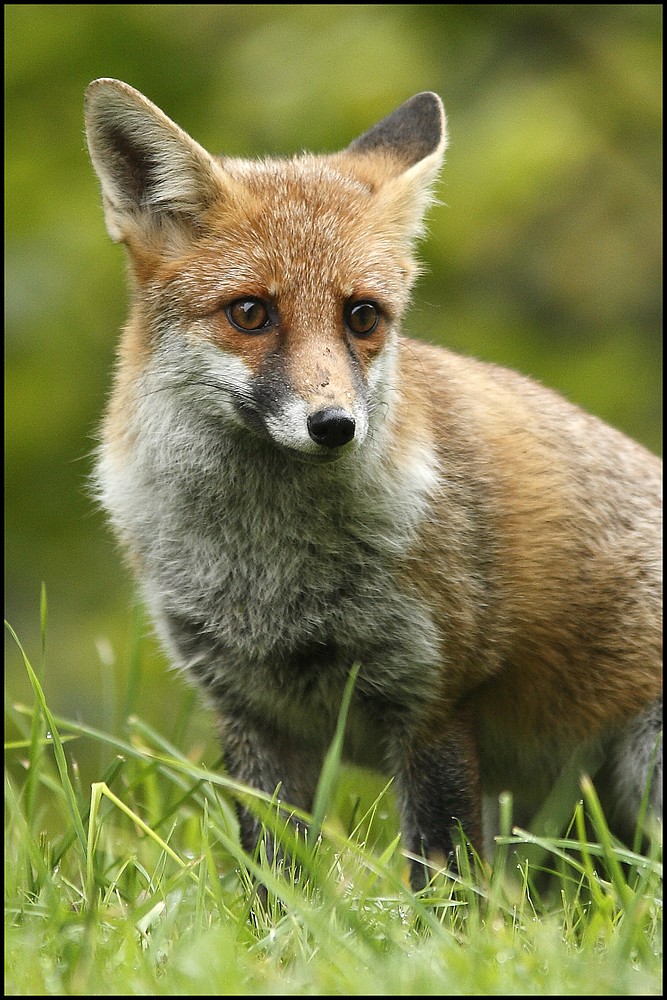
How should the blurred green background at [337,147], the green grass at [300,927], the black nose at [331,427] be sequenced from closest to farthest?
1. the green grass at [300,927]
2. the black nose at [331,427]
3. the blurred green background at [337,147]

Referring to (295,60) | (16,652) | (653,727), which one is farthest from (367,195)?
(16,652)

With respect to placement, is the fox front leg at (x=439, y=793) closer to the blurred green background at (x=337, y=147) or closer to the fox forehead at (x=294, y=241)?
the fox forehead at (x=294, y=241)

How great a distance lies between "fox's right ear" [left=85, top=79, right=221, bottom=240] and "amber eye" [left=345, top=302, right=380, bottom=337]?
76cm

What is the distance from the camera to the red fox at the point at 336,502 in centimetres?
462

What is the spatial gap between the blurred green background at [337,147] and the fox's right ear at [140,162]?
3.66 metres

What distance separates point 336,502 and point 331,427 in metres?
0.77

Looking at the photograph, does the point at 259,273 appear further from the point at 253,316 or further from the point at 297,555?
the point at 297,555

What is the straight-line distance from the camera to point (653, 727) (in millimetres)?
5695

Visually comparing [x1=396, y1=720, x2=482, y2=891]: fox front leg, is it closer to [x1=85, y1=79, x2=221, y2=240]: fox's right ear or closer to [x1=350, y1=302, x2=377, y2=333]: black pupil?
[x1=350, y1=302, x2=377, y2=333]: black pupil

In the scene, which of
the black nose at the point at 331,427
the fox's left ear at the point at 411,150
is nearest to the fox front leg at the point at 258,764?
the black nose at the point at 331,427

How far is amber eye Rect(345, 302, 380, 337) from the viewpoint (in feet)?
15.3

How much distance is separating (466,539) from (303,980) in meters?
2.39

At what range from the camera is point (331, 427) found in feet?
13.7

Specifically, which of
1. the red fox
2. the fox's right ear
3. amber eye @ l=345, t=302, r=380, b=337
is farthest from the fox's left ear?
the fox's right ear
